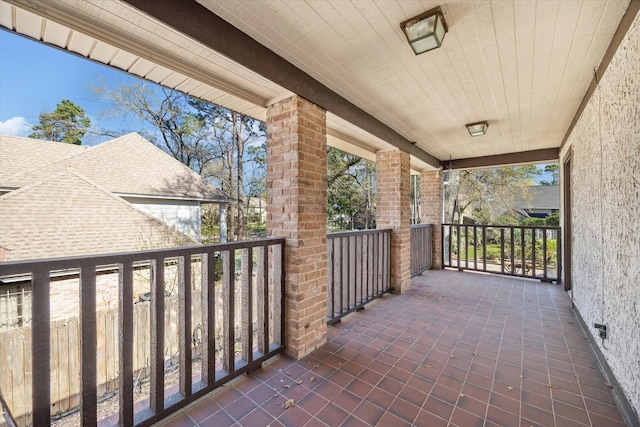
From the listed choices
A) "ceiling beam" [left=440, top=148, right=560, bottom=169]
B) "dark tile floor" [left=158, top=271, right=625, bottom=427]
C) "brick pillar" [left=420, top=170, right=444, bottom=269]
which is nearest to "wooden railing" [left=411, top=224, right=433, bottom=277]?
"brick pillar" [left=420, top=170, right=444, bottom=269]

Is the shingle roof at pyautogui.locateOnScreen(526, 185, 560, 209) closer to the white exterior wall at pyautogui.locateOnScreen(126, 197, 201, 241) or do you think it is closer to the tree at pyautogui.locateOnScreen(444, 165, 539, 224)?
the tree at pyautogui.locateOnScreen(444, 165, 539, 224)

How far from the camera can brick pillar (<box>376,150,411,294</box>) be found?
4.04m

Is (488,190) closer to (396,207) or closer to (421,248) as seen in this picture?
(421,248)

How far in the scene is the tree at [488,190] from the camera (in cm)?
1015

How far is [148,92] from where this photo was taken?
10.5 metres

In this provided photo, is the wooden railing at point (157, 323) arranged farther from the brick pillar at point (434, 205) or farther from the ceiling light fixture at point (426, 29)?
the brick pillar at point (434, 205)

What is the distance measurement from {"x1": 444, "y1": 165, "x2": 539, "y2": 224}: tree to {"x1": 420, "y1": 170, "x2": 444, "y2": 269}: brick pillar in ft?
14.6

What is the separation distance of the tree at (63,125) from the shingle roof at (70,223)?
614 cm

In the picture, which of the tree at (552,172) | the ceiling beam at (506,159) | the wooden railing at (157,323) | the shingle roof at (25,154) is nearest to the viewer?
the wooden railing at (157,323)

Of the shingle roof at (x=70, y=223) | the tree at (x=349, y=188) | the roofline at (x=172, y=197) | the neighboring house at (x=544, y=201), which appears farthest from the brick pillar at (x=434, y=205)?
the neighboring house at (x=544, y=201)

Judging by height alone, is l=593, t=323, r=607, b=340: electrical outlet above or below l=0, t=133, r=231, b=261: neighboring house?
below

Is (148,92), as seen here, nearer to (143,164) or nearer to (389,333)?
(143,164)

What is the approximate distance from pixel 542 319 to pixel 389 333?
6.33 feet

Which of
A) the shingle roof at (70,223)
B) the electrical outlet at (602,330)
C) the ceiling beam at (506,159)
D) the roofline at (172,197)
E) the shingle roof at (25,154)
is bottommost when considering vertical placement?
the electrical outlet at (602,330)
